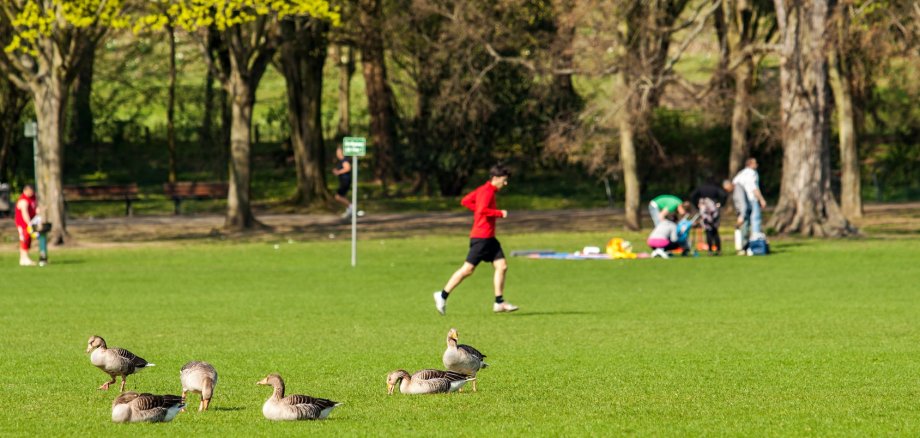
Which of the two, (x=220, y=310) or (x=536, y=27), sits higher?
(x=536, y=27)

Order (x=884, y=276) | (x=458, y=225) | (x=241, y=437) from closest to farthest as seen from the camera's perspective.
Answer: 1. (x=241, y=437)
2. (x=884, y=276)
3. (x=458, y=225)

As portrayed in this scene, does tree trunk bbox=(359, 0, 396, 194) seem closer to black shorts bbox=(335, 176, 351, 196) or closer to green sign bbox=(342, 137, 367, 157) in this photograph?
black shorts bbox=(335, 176, 351, 196)

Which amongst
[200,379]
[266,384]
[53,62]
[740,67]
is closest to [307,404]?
[266,384]

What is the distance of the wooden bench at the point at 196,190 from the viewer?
56.6 metres

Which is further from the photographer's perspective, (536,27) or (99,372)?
(536,27)

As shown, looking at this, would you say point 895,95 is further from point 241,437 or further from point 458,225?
point 241,437

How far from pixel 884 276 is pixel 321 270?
11342 mm

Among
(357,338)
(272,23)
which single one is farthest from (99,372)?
(272,23)

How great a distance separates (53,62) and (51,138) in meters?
1.96

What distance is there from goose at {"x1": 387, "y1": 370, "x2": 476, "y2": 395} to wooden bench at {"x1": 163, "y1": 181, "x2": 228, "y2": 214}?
4406cm

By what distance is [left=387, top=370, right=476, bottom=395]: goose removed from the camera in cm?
1302

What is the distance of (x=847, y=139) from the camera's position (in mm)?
48875

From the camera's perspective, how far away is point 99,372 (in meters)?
15.7

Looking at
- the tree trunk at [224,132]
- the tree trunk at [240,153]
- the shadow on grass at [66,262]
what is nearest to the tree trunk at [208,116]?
the tree trunk at [224,132]
